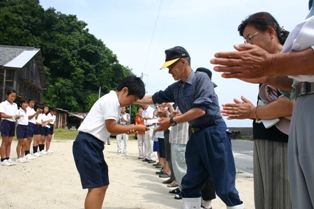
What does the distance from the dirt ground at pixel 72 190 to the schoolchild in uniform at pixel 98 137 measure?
1.36m

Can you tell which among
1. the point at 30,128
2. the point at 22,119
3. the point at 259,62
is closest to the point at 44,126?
the point at 30,128

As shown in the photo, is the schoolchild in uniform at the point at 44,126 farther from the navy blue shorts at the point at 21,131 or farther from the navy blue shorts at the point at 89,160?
the navy blue shorts at the point at 89,160

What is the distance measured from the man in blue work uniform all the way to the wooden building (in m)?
28.1

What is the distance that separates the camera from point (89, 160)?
11.7 feet

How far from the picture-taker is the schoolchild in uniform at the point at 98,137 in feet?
11.6

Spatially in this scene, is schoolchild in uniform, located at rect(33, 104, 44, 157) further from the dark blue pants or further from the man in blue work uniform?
the dark blue pants

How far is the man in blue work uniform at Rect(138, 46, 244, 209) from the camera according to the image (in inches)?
137

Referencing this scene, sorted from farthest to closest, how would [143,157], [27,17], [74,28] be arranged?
[74,28]
[27,17]
[143,157]

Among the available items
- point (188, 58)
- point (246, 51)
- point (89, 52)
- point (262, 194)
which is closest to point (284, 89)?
point (246, 51)

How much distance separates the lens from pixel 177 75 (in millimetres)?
3955

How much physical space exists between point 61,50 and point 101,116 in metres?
50.5

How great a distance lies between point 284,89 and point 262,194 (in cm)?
111

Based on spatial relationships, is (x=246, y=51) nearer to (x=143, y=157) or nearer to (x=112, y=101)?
(x=112, y=101)

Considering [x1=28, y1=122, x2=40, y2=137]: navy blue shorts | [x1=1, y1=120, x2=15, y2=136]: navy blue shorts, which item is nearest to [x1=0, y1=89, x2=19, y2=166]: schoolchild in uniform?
[x1=1, y1=120, x2=15, y2=136]: navy blue shorts
